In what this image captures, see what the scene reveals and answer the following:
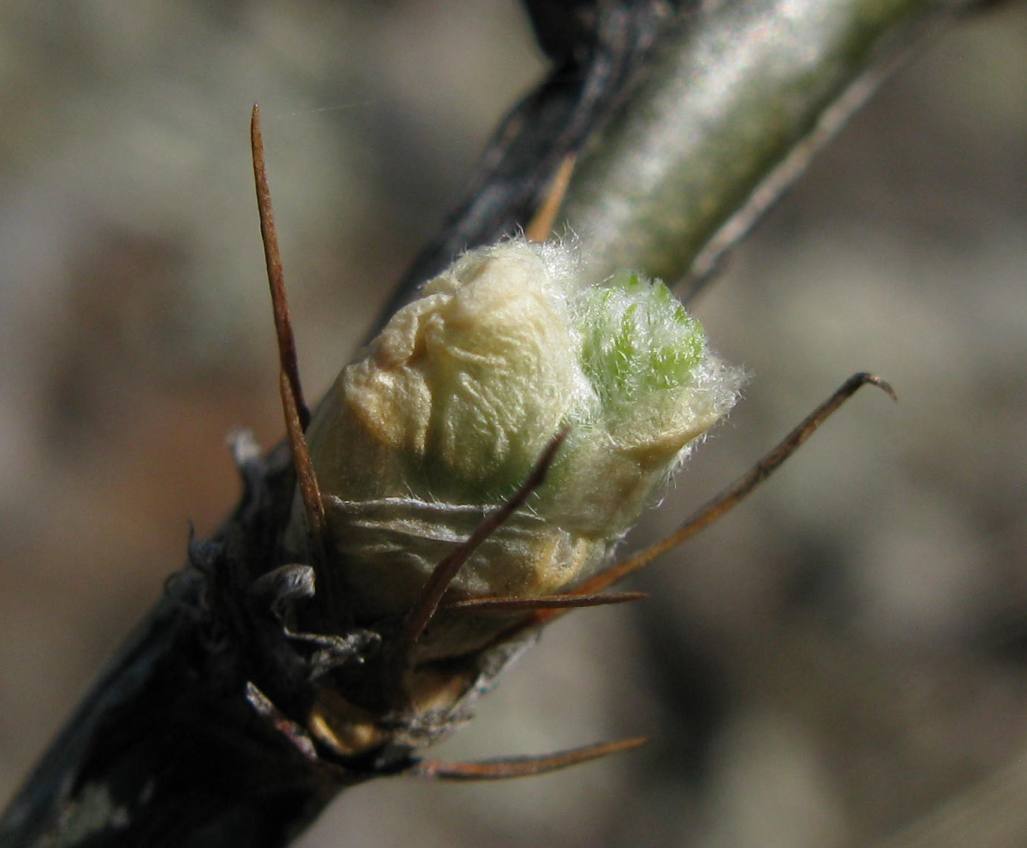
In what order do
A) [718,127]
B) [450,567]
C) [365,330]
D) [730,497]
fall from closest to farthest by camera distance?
1. [450,567]
2. [730,497]
3. [718,127]
4. [365,330]

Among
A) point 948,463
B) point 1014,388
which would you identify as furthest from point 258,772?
point 1014,388

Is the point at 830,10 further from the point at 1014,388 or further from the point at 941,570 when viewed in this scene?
the point at 1014,388

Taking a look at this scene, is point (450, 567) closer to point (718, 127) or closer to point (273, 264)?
point (273, 264)

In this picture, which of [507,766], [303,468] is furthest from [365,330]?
[303,468]

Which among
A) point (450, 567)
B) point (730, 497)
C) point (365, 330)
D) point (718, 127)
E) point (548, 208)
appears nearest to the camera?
point (450, 567)

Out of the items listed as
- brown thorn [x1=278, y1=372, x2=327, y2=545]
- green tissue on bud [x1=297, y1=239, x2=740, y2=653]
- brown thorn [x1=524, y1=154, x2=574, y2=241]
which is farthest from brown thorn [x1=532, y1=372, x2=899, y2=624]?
brown thorn [x1=524, y1=154, x2=574, y2=241]

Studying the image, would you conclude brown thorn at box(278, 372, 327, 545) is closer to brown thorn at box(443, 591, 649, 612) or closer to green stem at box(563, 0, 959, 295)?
brown thorn at box(443, 591, 649, 612)
